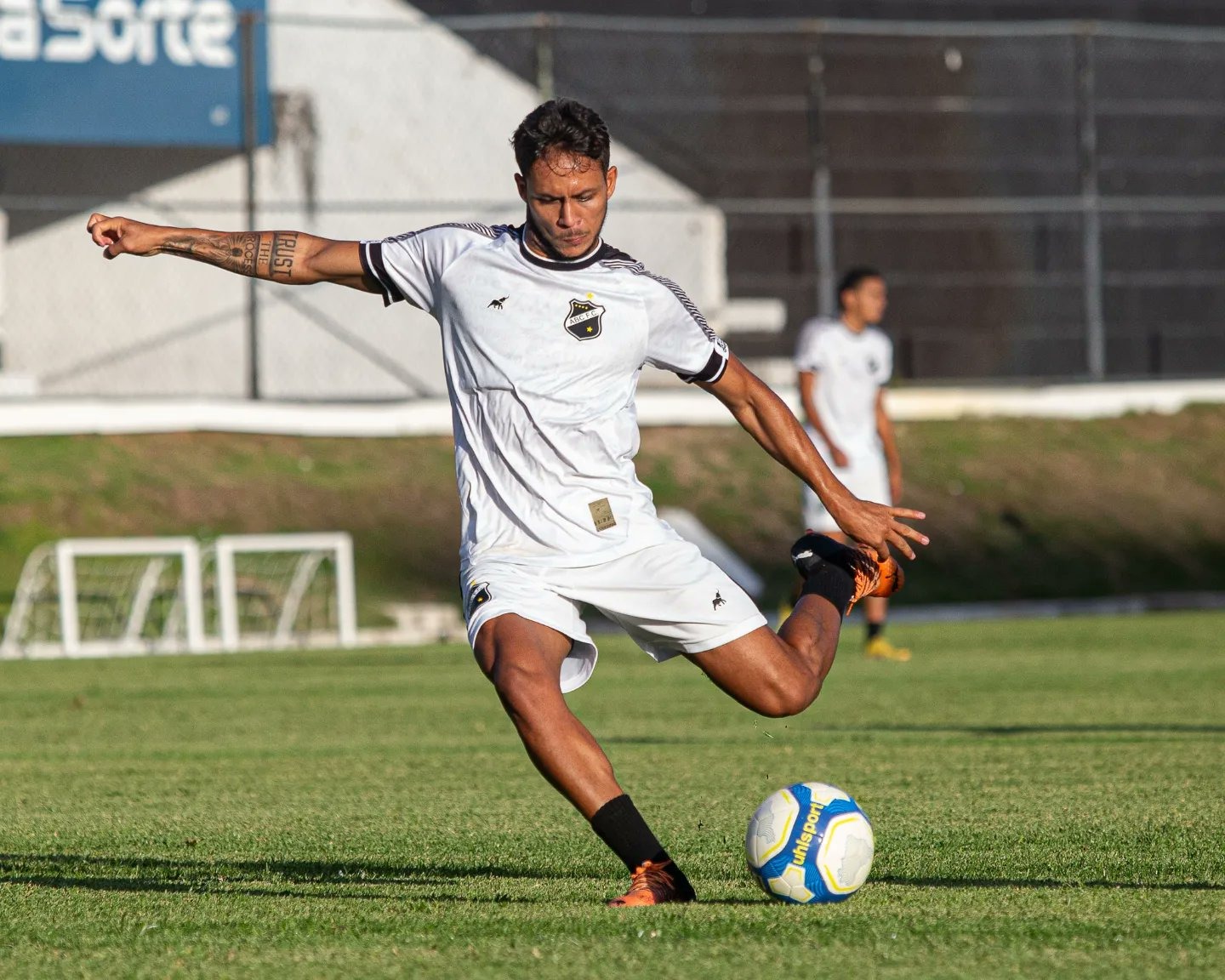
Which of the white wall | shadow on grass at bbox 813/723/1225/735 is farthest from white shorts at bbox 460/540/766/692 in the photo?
the white wall

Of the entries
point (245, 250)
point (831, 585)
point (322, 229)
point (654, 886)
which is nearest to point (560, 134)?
point (245, 250)

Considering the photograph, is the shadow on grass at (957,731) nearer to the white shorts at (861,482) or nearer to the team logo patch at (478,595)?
the white shorts at (861,482)

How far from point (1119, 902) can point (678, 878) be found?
1116mm

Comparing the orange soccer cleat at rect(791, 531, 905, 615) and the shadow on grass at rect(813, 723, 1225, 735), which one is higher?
the orange soccer cleat at rect(791, 531, 905, 615)

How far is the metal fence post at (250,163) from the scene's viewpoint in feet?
68.7

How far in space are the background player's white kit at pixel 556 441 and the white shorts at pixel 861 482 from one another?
844 cm

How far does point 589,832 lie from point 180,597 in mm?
12117

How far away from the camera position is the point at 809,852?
5.39m

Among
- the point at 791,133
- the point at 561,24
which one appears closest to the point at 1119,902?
the point at 561,24

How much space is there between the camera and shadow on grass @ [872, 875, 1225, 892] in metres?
5.60

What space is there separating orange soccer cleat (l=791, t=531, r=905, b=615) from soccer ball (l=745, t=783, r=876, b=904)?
115 centimetres

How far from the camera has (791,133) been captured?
79.4ft

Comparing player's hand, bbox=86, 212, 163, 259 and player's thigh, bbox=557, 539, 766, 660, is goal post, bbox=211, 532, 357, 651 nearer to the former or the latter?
player's hand, bbox=86, 212, 163, 259

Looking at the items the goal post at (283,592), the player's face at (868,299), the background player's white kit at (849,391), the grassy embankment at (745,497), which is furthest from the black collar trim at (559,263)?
the grassy embankment at (745,497)
